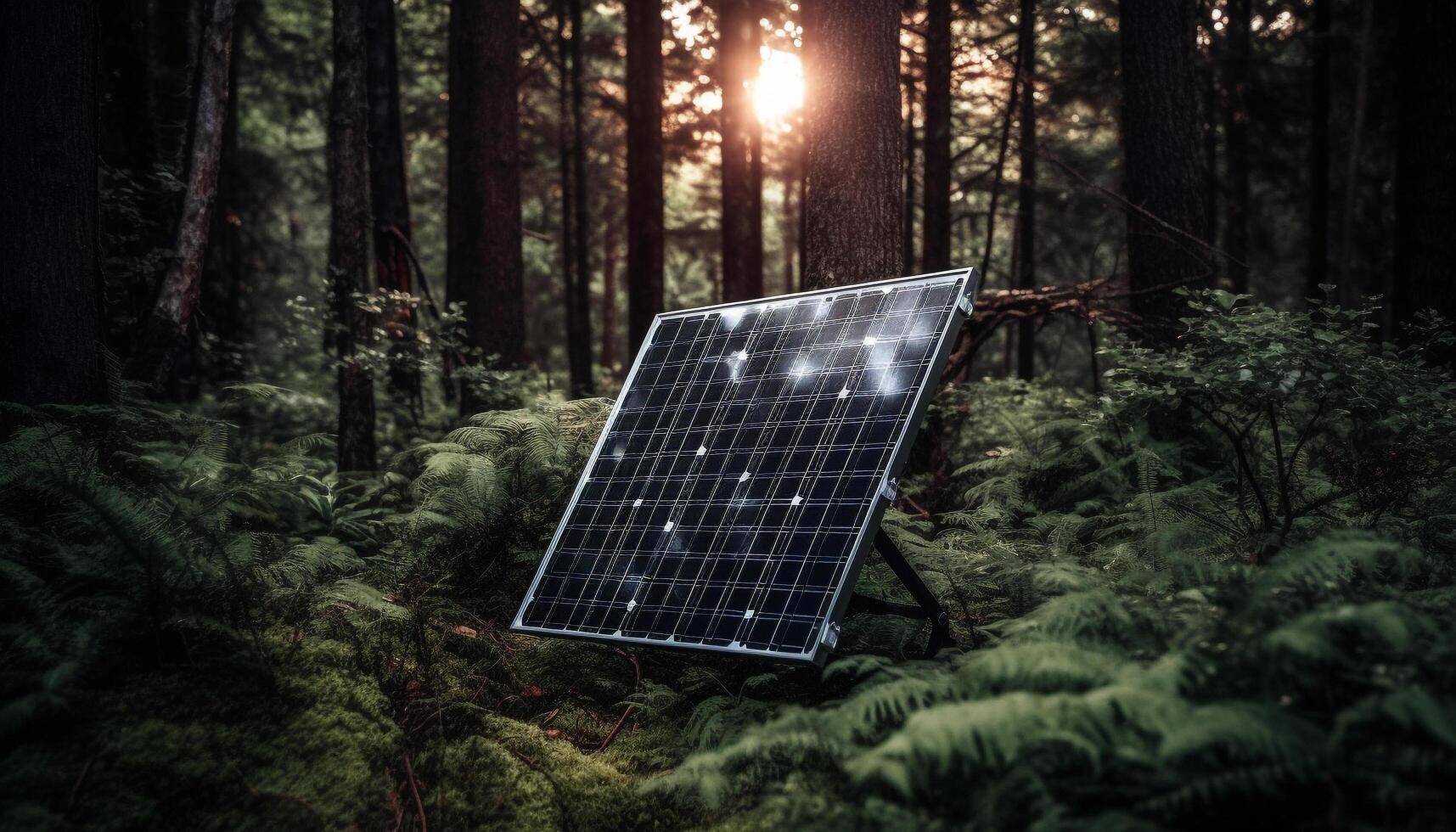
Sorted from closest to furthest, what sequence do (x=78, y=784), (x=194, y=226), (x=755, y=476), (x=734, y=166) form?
1. (x=78, y=784)
2. (x=755, y=476)
3. (x=194, y=226)
4. (x=734, y=166)

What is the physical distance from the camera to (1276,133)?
2088 centimetres

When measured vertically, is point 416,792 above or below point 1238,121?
below

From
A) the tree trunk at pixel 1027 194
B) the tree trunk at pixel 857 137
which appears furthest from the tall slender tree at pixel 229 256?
the tree trunk at pixel 1027 194

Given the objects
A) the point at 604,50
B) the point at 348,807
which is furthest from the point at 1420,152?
the point at 604,50

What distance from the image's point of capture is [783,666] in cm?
560

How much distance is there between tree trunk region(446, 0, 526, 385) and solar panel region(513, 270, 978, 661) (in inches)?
288

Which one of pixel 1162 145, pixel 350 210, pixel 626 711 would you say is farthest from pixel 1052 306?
pixel 350 210

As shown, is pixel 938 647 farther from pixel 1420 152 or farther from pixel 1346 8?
pixel 1346 8

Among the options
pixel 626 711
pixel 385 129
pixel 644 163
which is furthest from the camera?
pixel 385 129

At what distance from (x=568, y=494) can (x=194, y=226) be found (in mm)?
5198

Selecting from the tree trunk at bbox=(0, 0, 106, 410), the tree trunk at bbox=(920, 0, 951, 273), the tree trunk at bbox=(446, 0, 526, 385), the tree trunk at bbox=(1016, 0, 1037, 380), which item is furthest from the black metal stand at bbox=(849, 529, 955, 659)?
the tree trunk at bbox=(1016, 0, 1037, 380)

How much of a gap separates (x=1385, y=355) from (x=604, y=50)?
21.9m

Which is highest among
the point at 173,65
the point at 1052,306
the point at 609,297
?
the point at 173,65

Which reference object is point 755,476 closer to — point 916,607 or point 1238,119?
point 916,607
